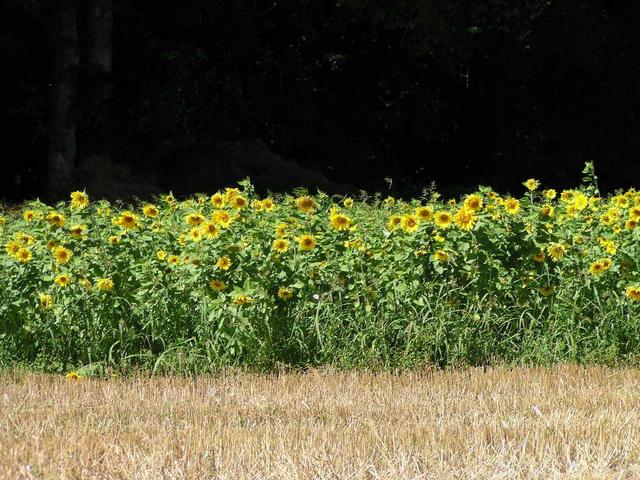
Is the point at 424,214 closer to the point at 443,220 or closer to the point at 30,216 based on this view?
the point at 443,220

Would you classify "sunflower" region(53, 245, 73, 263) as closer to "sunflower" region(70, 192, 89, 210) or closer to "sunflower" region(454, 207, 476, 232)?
"sunflower" region(70, 192, 89, 210)

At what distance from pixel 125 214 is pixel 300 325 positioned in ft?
4.27

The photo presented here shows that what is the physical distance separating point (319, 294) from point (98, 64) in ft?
37.6

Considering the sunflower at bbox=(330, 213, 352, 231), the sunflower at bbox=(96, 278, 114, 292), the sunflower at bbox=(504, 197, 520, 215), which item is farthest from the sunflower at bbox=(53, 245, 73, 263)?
the sunflower at bbox=(504, 197, 520, 215)

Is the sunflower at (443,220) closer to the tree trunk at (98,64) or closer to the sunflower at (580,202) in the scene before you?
the sunflower at (580,202)

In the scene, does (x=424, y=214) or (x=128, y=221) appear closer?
(x=424, y=214)

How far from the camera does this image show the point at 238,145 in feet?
58.6

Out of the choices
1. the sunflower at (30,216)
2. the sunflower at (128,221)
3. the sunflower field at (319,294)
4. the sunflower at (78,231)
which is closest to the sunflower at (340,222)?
the sunflower field at (319,294)

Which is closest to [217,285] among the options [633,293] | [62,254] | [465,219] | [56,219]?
[62,254]

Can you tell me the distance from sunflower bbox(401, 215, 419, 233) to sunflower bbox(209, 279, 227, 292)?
1077mm

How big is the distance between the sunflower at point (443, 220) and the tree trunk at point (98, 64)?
11119mm

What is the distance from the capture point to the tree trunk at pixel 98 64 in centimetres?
1641

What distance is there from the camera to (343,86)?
70.7 ft

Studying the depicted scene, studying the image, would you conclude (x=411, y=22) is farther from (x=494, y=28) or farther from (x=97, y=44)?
(x=97, y=44)
